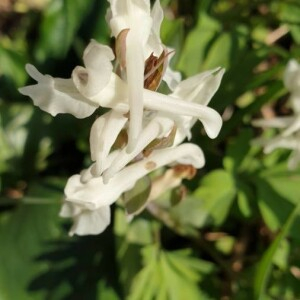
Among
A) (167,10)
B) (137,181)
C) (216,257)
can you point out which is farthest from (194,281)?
(167,10)

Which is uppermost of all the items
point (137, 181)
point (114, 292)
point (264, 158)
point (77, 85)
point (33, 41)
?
point (77, 85)

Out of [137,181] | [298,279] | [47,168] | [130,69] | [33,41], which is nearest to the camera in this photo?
[130,69]

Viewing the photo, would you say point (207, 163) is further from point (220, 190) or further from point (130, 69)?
point (130, 69)

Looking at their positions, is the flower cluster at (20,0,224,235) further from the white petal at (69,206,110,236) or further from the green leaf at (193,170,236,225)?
the green leaf at (193,170,236,225)

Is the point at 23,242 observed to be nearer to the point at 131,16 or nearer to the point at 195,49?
the point at 195,49

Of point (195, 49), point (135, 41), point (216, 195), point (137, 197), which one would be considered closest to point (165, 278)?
point (216, 195)

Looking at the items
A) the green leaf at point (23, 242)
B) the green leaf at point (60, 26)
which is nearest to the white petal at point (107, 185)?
the green leaf at point (23, 242)

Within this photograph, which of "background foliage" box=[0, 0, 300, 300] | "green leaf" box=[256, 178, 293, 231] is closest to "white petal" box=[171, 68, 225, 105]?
"background foliage" box=[0, 0, 300, 300]
